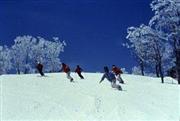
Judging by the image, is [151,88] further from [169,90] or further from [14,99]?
[14,99]

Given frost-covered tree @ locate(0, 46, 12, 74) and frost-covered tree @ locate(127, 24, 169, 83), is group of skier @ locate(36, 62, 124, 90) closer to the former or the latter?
frost-covered tree @ locate(127, 24, 169, 83)

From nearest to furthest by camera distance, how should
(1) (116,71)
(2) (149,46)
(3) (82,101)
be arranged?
(3) (82,101) → (1) (116,71) → (2) (149,46)

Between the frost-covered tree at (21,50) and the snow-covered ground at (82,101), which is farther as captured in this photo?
the frost-covered tree at (21,50)

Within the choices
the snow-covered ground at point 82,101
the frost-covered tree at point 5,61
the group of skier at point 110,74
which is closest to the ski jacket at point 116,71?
the group of skier at point 110,74

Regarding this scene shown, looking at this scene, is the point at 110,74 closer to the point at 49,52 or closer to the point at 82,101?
the point at 82,101

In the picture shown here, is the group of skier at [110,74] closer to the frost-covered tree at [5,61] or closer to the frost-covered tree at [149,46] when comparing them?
the frost-covered tree at [149,46]

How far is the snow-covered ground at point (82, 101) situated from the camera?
30.0 metres

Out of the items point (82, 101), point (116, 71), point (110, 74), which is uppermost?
point (116, 71)

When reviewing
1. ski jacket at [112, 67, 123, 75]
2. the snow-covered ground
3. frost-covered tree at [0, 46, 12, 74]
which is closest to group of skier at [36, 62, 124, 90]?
ski jacket at [112, 67, 123, 75]

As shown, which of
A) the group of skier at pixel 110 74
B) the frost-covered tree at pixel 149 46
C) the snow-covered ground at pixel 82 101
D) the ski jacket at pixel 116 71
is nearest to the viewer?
the snow-covered ground at pixel 82 101

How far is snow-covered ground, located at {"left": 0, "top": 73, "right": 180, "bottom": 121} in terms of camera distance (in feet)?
98.6

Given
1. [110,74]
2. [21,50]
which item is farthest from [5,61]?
[110,74]

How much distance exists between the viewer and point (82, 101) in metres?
33.4

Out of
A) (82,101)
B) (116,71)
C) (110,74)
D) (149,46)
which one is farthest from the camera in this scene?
(149,46)
